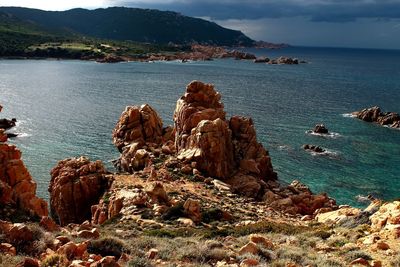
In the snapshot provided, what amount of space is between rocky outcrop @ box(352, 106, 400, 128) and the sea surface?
352 centimetres

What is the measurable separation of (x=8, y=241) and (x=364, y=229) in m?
21.1

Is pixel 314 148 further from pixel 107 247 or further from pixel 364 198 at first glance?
pixel 107 247

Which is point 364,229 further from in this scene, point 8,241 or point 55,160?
point 55,160

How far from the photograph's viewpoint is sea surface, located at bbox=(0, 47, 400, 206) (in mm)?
63500

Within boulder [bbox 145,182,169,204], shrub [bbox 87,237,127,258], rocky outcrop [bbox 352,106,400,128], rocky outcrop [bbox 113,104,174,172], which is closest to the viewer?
shrub [bbox 87,237,127,258]

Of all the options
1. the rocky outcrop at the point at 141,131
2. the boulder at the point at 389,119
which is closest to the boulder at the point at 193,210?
the rocky outcrop at the point at 141,131

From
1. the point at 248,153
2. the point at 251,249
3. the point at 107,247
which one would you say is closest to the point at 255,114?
the point at 248,153

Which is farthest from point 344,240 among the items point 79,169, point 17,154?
point 79,169

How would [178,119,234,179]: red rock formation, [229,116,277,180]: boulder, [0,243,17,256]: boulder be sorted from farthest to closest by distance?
[229,116,277,180]: boulder → [178,119,234,179]: red rock formation → [0,243,17,256]: boulder

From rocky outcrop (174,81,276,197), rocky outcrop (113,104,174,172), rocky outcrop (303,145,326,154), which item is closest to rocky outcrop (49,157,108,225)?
rocky outcrop (174,81,276,197)

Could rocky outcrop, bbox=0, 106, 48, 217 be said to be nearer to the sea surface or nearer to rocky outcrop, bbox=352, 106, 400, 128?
the sea surface

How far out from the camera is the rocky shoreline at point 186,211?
61.7ft

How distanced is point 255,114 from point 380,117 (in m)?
30.6

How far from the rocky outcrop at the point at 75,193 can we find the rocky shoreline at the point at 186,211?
11 centimetres
